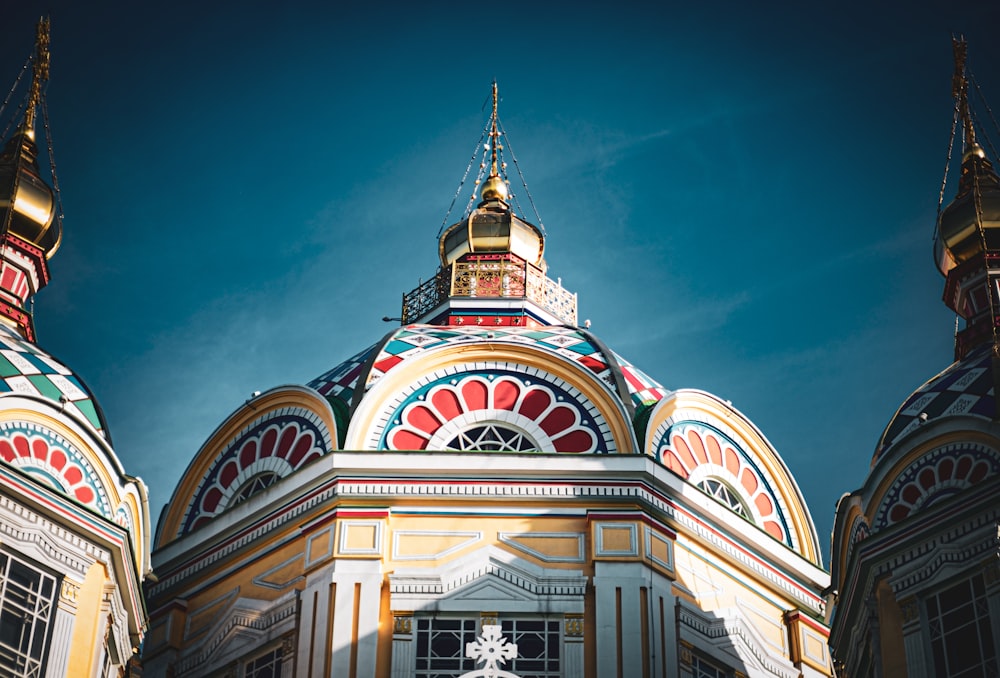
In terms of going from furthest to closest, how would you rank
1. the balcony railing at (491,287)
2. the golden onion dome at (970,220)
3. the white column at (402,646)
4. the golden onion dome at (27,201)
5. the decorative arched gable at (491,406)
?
the balcony railing at (491,287), the golden onion dome at (27,201), the golden onion dome at (970,220), the decorative arched gable at (491,406), the white column at (402,646)

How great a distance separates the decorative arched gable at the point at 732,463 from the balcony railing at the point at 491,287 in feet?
14.6

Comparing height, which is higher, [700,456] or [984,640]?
[700,456]

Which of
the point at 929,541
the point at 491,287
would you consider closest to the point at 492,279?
the point at 491,287

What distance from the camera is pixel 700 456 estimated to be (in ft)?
94.1

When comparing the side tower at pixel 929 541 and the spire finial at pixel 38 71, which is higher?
the spire finial at pixel 38 71

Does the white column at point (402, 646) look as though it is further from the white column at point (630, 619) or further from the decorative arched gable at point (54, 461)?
the decorative arched gable at point (54, 461)

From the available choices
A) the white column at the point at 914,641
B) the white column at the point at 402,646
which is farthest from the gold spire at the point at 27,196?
the white column at the point at 914,641

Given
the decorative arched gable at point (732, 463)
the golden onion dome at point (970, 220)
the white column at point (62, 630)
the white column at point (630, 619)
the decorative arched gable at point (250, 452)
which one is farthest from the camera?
the golden onion dome at point (970, 220)

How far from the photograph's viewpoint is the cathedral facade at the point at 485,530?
2572 centimetres

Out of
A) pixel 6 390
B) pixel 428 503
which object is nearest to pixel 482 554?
pixel 428 503

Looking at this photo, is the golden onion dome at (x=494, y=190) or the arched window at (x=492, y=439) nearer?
the arched window at (x=492, y=439)

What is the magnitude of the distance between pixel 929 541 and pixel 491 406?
6257mm

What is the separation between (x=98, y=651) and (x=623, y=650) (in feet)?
19.6

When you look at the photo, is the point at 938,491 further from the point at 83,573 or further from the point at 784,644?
the point at 83,573
